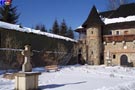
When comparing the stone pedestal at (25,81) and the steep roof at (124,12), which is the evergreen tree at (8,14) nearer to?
the steep roof at (124,12)

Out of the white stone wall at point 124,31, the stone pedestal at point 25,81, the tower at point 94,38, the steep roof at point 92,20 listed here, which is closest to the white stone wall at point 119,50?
the tower at point 94,38

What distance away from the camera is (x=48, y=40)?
35719mm

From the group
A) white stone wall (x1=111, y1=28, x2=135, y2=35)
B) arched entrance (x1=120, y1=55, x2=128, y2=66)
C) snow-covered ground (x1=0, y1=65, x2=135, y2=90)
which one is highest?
white stone wall (x1=111, y1=28, x2=135, y2=35)

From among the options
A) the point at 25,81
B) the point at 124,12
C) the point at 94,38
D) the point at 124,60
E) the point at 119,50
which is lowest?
the point at 25,81

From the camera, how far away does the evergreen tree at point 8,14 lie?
1820 inches

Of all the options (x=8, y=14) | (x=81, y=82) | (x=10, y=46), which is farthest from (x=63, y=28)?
(x=81, y=82)

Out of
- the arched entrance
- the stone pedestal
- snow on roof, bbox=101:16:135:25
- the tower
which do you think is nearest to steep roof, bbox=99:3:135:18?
snow on roof, bbox=101:16:135:25

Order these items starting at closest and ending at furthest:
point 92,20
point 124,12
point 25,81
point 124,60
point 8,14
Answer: point 25,81 < point 124,60 < point 92,20 < point 124,12 < point 8,14

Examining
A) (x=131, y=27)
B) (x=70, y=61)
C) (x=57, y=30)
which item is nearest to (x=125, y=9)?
(x=131, y=27)

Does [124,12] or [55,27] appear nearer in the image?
[124,12]

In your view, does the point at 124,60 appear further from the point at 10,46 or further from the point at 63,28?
the point at 63,28

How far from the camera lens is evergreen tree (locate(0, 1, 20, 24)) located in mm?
46219

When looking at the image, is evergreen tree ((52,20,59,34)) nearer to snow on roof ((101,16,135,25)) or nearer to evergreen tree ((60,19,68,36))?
evergreen tree ((60,19,68,36))

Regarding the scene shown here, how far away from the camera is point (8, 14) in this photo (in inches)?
1843
